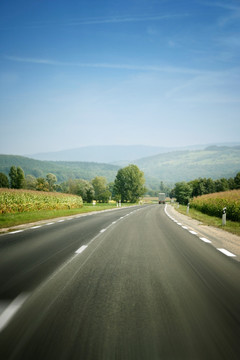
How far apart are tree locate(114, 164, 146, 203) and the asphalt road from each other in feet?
289

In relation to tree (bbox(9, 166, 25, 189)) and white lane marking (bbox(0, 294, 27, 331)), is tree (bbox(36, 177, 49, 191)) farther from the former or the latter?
white lane marking (bbox(0, 294, 27, 331))

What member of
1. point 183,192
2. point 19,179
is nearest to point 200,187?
point 183,192

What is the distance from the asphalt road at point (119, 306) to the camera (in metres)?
2.52

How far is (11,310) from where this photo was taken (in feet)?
10.8

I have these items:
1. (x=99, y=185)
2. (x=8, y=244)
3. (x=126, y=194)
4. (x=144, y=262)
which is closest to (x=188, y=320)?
(x=144, y=262)

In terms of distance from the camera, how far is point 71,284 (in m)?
4.33

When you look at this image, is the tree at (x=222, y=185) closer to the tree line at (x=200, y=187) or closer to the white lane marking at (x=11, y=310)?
the tree line at (x=200, y=187)

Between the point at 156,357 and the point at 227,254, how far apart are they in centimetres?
497

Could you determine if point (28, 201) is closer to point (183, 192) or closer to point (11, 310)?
point (11, 310)

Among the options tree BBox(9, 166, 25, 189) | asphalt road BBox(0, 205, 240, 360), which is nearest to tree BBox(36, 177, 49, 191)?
tree BBox(9, 166, 25, 189)

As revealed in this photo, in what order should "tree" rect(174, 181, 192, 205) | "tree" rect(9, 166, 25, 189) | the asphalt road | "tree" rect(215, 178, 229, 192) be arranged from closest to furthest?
the asphalt road < "tree" rect(9, 166, 25, 189) < "tree" rect(174, 181, 192, 205) < "tree" rect(215, 178, 229, 192)

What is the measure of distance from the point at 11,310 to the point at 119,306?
1.26 m

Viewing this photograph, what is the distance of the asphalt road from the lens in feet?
8.27

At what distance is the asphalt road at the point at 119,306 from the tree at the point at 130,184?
8802cm
